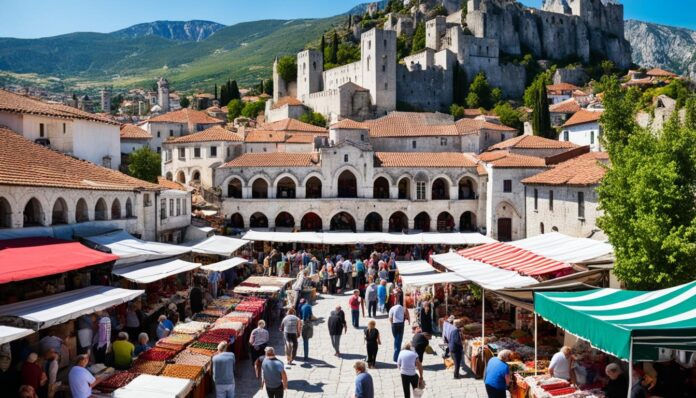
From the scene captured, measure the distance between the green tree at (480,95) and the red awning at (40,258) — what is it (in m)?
67.7

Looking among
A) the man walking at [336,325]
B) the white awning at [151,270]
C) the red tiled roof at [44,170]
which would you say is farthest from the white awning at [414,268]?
the red tiled roof at [44,170]

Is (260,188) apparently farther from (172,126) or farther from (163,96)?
(163,96)

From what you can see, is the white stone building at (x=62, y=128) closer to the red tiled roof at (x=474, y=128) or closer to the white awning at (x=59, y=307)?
the white awning at (x=59, y=307)

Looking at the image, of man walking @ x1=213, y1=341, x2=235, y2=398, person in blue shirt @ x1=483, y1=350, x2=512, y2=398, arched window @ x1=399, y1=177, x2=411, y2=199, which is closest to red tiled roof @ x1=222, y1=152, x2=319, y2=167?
arched window @ x1=399, y1=177, x2=411, y2=199

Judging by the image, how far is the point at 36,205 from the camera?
15953 mm

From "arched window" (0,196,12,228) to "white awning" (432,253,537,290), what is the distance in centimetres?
1161

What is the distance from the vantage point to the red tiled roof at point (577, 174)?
80.8 ft

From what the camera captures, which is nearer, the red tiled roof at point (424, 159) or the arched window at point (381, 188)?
the red tiled roof at point (424, 159)

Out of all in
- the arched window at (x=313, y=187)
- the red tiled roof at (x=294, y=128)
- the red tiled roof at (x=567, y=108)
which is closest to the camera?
the arched window at (x=313, y=187)

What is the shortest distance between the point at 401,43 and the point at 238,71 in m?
90.3

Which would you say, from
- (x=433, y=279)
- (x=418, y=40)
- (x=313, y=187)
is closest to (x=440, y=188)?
(x=313, y=187)

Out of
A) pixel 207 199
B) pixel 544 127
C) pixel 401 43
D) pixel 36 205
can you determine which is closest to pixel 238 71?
pixel 401 43

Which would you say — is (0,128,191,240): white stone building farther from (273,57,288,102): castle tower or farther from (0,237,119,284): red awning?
(273,57,288,102): castle tower

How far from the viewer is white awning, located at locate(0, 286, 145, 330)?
9.81 m
